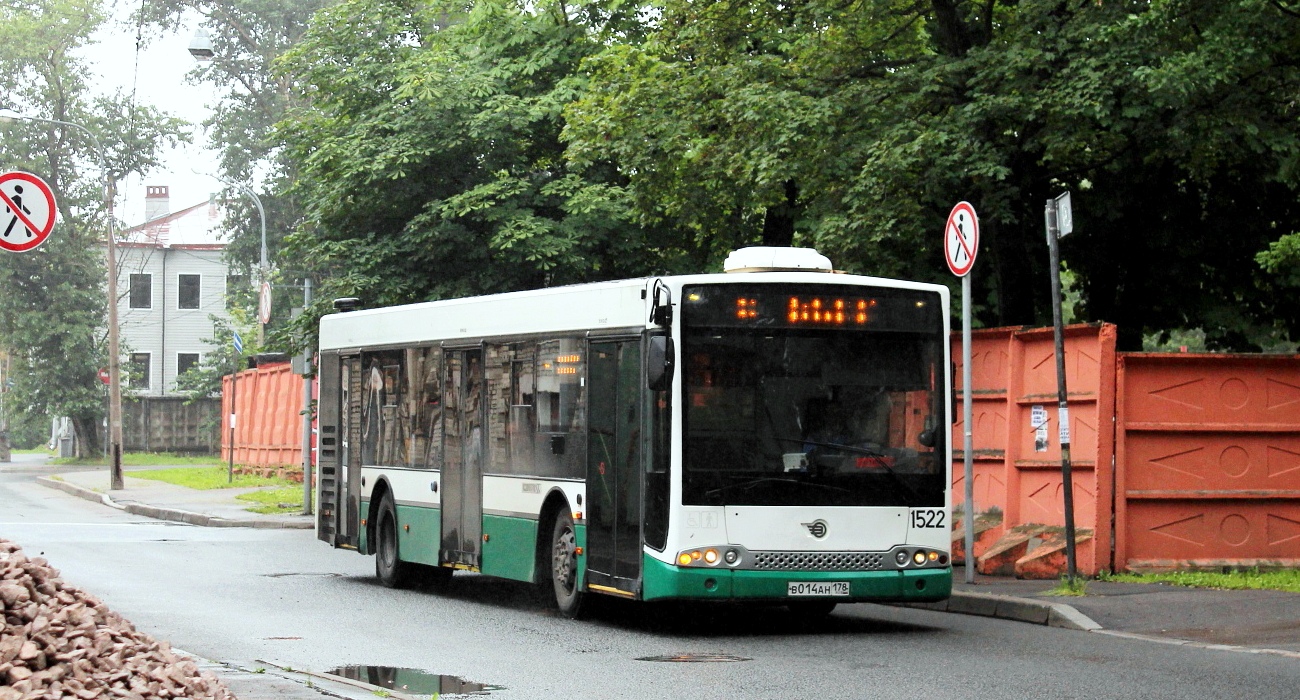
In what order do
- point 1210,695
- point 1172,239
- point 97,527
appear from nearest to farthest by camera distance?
point 1210,695 < point 1172,239 < point 97,527

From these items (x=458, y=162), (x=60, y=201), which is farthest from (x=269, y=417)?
(x=60, y=201)

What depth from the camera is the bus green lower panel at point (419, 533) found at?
1686cm

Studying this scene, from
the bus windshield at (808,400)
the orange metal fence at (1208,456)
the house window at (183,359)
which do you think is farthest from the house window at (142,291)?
the bus windshield at (808,400)

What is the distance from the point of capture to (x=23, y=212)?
13.5 meters

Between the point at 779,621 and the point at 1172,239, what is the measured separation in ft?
32.6

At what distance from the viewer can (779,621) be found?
14438mm

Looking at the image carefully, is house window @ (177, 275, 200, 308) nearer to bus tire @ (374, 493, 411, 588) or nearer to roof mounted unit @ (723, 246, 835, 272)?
bus tire @ (374, 493, 411, 588)

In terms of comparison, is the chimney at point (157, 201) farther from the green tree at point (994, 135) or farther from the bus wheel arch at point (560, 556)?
the bus wheel arch at point (560, 556)

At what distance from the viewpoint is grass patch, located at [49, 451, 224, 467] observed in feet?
202

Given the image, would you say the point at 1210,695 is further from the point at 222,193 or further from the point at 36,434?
the point at 36,434

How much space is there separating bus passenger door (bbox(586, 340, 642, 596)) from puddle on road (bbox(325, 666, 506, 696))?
2571 mm

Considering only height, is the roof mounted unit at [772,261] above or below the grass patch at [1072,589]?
above

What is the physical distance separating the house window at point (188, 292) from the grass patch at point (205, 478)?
29.8m

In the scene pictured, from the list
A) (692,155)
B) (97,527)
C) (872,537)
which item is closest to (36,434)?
(97,527)
